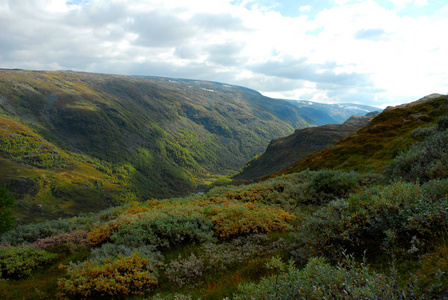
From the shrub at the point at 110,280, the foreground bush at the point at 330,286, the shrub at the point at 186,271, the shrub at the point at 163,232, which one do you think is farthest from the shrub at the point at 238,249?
the foreground bush at the point at 330,286

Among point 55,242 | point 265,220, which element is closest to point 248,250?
point 265,220

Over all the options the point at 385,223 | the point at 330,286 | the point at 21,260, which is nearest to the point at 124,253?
the point at 21,260

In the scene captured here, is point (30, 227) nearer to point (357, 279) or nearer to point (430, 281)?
point (357, 279)

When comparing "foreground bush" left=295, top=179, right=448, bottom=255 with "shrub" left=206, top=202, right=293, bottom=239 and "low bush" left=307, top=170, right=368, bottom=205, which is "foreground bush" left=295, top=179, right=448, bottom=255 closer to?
"shrub" left=206, top=202, right=293, bottom=239

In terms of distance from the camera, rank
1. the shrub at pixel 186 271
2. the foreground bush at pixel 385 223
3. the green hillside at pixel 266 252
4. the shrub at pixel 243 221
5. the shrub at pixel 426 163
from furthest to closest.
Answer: the shrub at pixel 243 221 → the shrub at pixel 426 163 → the shrub at pixel 186 271 → the foreground bush at pixel 385 223 → the green hillside at pixel 266 252

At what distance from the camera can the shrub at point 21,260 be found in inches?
377

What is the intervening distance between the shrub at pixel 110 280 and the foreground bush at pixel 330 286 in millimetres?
4403

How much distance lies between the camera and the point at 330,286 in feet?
13.8

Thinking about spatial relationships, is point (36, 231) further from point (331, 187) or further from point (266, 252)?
point (331, 187)

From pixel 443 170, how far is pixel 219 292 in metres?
9.97

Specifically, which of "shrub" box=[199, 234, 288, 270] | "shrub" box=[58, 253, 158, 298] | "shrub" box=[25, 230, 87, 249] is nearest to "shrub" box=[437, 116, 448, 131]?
"shrub" box=[199, 234, 288, 270]

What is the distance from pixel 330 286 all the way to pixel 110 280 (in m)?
6.74

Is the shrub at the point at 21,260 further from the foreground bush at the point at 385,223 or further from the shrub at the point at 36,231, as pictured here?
the foreground bush at the point at 385,223

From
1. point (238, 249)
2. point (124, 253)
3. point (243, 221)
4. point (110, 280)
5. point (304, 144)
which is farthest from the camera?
point (304, 144)
